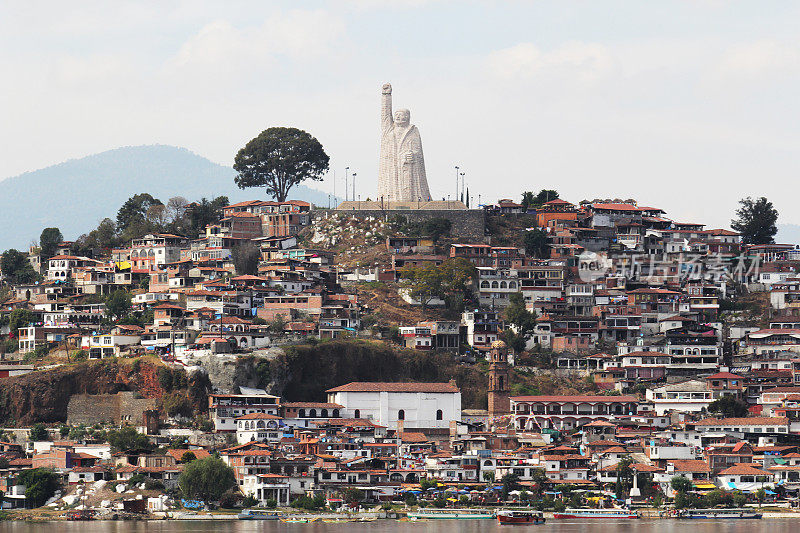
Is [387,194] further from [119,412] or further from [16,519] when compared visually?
[16,519]

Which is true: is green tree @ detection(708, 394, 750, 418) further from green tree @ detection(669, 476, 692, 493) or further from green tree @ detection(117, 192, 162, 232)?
green tree @ detection(117, 192, 162, 232)

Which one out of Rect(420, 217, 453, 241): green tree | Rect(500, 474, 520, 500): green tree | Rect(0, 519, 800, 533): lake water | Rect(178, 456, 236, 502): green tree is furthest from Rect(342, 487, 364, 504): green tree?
Rect(420, 217, 453, 241): green tree

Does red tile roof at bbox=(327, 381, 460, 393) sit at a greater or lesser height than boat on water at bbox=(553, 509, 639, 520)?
greater

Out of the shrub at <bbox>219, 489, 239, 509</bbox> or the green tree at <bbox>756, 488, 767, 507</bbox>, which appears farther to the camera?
the green tree at <bbox>756, 488, 767, 507</bbox>

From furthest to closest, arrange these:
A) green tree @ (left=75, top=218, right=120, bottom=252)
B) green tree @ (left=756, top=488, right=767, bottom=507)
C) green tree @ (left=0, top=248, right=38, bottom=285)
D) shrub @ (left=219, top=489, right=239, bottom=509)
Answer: green tree @ (left=75, top=218, right=120, bottom=252), green tree @ (left=0, top=248, right=38, bottom=285), green tree @ (left=756, top=488, right=767, bottom=507), shrub @ (left=219, top=489, right=239, bottom=509)

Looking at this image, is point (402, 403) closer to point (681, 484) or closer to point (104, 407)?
point (104, 407)

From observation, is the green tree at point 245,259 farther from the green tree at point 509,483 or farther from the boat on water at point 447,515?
the boat on water at point 447,515

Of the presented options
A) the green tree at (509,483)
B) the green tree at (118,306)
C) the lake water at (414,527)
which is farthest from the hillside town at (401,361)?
the lake water at (414,527)

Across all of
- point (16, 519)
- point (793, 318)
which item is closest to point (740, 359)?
point (793, 318)

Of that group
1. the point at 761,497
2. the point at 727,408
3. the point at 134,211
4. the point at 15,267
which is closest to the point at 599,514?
the point at 761,497
